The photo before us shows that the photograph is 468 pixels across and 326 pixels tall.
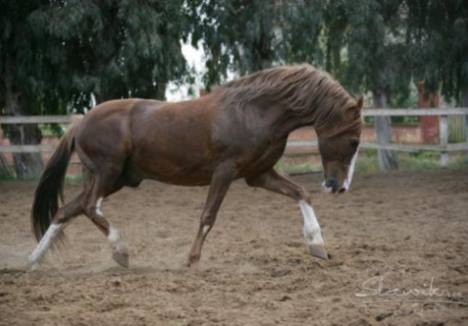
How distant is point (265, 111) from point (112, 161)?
4.62 feet

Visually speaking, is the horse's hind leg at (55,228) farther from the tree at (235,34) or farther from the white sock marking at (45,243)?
the tree at (235,34)

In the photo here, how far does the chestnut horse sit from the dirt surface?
0.43 m

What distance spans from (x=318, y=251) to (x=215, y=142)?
49.4 inches

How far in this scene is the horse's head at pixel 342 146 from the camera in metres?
5.74

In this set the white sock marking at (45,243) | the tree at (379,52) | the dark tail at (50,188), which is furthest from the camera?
the tree at (379,52)

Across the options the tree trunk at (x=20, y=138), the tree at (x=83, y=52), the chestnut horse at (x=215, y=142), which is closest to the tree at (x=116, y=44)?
the tree at (x=83, y=52)

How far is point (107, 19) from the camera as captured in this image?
45.0 feet

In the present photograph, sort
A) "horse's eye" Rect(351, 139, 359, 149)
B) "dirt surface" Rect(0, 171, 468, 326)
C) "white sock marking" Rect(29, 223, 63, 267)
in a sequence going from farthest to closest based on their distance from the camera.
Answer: "white sock marking" Rect(29, 223, 63, 267) → "horse's eye" Rect(351, 139, 359, 149) → "dirt surface" Rect(0, 171, 468, 326)

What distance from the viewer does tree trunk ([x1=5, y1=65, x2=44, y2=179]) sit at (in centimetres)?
1430

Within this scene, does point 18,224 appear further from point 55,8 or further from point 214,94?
point 55,8

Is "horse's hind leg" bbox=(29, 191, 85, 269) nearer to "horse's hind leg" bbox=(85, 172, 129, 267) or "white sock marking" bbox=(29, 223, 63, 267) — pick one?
"white sock marking" bbox=(29, 223, 63, 267)

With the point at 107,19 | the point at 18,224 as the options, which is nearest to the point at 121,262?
the point at 18,224

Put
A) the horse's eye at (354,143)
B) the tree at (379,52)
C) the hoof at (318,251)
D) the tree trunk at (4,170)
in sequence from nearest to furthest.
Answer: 1. the horse's eye at (354,143)
2. the hoof at (318,251)
3. the tree at (379,52)
4. the tree trunk at (4,170)

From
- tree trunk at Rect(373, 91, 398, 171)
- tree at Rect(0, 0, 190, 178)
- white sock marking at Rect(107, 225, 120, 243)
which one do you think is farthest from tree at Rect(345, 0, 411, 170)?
white sock marking at Rect(107, 225, 120, 243)
